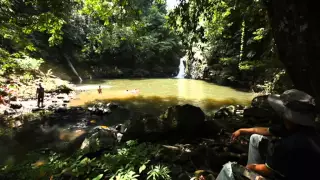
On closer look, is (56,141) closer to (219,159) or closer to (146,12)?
(219,159)

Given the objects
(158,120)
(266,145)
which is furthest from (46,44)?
(266,145)

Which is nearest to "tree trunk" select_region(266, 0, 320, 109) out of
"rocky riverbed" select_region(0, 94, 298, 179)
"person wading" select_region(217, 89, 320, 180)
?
"rocky riverbed" select_region(0, 94, 298, 179)

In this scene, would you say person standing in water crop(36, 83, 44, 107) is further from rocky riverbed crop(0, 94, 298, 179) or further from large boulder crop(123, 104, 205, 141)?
large boulder crop(123, 104, 205, 141)

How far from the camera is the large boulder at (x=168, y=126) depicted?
701 cm

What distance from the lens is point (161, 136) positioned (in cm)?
711

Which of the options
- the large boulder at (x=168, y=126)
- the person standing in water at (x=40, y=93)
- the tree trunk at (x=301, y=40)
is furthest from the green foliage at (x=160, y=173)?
the person standing in water at (x=40, y=93)

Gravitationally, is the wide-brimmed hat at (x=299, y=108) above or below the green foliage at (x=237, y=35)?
below

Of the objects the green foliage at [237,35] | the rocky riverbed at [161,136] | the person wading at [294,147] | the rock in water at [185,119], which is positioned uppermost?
the green foliage at [237,35]

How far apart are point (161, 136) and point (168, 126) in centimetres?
41

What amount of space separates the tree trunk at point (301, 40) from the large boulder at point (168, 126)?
10.7 feet

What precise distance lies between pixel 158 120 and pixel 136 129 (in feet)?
2.80

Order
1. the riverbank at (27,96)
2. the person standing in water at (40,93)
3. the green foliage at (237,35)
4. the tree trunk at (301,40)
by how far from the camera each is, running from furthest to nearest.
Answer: the person standing in water at (40,93)
the riverbank at (27,96)
the green foliage at (237,35)
the tree trunk at (301,40)

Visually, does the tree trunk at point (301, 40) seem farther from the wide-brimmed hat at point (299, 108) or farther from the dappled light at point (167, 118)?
the wide-brimmed hat at point (299, 108)

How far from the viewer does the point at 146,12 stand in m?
46.3
